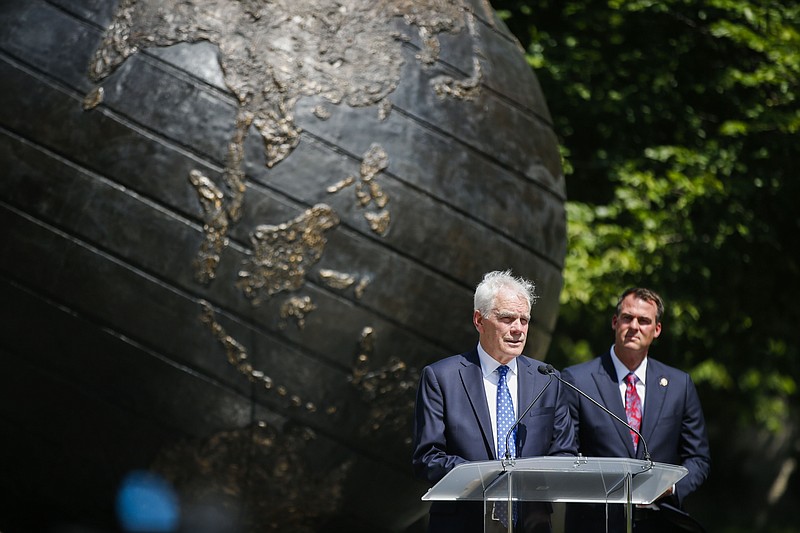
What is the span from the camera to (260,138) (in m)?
3.81

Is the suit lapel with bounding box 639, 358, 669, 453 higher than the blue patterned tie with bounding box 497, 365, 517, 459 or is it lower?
lower

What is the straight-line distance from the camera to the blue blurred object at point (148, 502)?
3922mm

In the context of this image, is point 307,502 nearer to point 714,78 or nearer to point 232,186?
point 232,186

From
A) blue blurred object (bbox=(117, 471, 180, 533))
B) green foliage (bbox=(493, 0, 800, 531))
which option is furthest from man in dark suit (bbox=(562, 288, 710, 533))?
green foliage (bbox=(493, 0, 800, 531))

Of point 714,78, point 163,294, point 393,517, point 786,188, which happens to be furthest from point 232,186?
point 714,78

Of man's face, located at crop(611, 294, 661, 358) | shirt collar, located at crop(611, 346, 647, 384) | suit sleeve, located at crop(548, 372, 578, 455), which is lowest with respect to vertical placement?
shirt collar, located at crop(611, 346, 647, 384)

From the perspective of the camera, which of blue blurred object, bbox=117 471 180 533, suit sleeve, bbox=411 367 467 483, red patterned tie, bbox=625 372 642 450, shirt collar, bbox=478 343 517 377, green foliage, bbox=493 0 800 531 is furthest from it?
green foliage, bbox=493 0 800 531

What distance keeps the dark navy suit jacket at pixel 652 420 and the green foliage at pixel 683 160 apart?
3685 millimetres

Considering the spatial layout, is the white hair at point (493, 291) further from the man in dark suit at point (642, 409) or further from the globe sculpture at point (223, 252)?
the globe sculpture at point (223, 252)

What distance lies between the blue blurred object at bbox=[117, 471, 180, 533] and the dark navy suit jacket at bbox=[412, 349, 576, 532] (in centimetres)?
128

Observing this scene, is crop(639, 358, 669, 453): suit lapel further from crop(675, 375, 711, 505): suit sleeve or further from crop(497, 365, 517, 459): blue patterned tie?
crop(497, 365, 517, 459): blue patterned tie

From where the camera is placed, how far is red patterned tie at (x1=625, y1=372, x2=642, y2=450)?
3703mm

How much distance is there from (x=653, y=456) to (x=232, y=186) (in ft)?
5.48

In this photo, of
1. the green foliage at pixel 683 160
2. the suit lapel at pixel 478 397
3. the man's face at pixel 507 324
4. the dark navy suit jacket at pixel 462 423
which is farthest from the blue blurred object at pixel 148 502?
the green foliage at pixel 683 160
